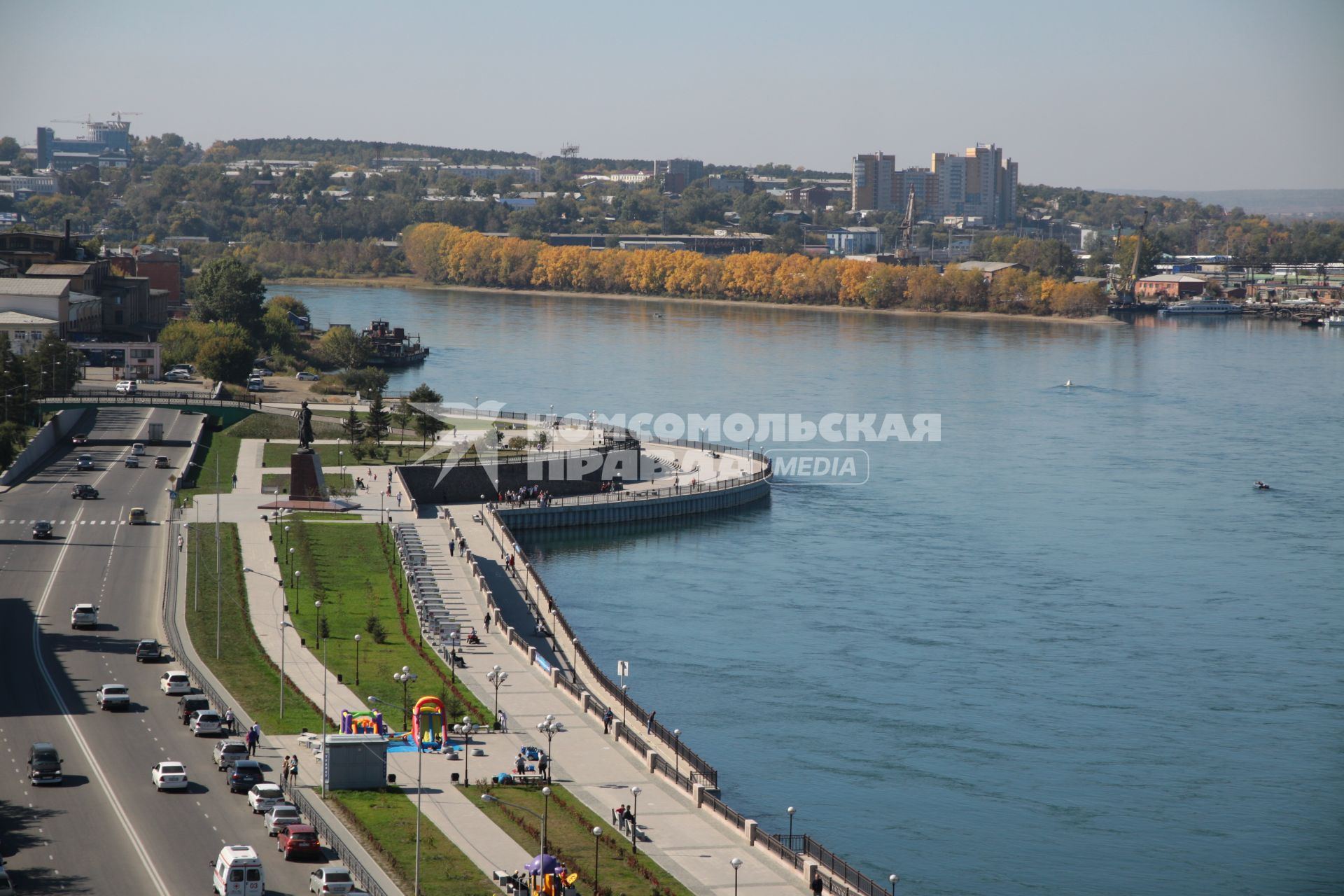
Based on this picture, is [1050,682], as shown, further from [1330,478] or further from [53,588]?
[1330,478]

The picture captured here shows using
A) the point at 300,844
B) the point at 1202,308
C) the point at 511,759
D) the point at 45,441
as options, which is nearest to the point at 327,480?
the point at 45,441

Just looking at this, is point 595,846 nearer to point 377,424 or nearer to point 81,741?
point 81,741

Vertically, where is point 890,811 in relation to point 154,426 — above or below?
below

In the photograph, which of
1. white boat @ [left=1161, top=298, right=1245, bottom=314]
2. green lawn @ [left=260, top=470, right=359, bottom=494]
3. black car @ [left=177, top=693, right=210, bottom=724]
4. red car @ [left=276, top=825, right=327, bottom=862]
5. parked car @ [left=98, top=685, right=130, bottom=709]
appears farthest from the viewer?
white boat @ [left=1161, top=298, right=1245, bottom=314]

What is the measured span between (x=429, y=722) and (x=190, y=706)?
5.06 m

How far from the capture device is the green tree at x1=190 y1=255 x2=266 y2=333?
10512 centimetres

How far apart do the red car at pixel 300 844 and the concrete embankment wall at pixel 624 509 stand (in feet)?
119

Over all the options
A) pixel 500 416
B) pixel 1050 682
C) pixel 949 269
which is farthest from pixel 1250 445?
pixel 949 269

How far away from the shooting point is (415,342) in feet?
412

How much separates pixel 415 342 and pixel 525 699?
294 feet

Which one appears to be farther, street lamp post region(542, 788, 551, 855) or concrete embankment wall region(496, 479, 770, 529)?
concrete embankment wall region(496, 479, 770, 529)

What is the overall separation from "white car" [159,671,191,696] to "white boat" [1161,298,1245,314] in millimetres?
166047

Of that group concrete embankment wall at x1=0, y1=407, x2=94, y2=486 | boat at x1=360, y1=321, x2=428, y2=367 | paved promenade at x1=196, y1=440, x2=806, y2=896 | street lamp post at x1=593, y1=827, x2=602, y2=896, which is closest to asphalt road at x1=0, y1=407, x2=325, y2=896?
paved promenade at x1=196, y1=440, x2=806, y2=896

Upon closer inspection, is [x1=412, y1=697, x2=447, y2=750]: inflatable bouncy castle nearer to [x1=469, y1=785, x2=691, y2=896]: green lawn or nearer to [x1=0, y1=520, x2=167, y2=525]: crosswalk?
[x1=469, y1=785, x2=691, y2=896]: green lawn
